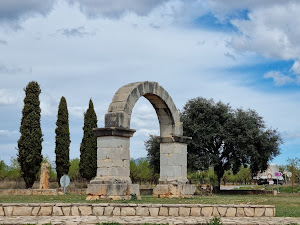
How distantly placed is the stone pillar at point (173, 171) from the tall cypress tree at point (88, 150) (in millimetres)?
15440

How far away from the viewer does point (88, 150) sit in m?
35.3

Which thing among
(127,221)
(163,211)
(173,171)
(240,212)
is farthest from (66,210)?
(173,171)

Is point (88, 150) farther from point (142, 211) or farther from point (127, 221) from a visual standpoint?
point (127, 221)

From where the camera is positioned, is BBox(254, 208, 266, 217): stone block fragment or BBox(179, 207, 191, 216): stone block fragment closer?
BBox(179, 207, 191, 216): stone block fragment

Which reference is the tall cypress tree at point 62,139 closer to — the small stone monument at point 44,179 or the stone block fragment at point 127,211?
the small stone monument at point 44,179

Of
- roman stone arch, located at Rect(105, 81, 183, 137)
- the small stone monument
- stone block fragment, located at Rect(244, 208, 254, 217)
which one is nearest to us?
stone block fragment, located at Rect(244, 208, 254, 217)

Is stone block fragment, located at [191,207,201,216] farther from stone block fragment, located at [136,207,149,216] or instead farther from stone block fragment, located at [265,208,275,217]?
stone block fragment, located at [265,208,275,217]

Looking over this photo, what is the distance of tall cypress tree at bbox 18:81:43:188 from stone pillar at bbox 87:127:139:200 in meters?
15.9

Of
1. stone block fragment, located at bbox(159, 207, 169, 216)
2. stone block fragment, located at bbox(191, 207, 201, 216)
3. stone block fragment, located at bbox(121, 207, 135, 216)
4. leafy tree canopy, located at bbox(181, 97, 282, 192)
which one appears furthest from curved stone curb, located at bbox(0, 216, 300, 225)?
leafy tree canopy, located at bbox(181, 97, 282, 192)

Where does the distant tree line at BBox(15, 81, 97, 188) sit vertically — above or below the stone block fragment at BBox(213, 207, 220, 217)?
above

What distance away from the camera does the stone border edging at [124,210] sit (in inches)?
448

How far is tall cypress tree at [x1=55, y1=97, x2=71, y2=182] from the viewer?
34312 millimetres

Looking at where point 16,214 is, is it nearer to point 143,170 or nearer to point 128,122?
point 128,122

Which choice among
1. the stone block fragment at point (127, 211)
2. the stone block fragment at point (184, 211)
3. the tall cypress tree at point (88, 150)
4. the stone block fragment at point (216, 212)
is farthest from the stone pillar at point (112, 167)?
the tall cypress tree at point (88, 150)
